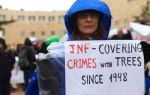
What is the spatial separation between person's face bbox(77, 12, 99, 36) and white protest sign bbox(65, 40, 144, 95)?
6.8 inches

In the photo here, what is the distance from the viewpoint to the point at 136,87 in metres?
4.46

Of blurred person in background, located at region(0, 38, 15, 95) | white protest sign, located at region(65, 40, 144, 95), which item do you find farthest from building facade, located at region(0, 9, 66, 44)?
white protest sign, located at region(65, 40, 144, 95)

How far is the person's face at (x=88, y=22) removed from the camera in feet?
15.3

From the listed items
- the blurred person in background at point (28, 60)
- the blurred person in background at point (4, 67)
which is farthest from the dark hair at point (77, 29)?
the blurred person in background at point (28, 60)

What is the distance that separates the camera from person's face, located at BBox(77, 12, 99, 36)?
4648mm

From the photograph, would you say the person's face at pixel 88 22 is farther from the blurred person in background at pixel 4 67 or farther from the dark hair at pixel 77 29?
the blurred person in background at pixel 4 67

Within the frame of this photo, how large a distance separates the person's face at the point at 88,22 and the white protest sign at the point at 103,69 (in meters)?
0.17

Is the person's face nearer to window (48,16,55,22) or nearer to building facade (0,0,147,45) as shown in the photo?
building facade (0,0,147,45)

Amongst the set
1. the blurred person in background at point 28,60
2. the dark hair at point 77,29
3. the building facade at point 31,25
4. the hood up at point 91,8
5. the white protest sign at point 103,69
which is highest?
the hood up at point 91,8

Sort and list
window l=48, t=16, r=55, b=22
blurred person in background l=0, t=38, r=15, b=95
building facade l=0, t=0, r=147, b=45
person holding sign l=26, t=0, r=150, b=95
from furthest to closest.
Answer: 1. window l=48, t=16, r=55, b=22
2. building facade l=0, t=0, r=147, b=45
3. blurred person in background l=0, t=38, r=15, b=95
4. person holding sign l=26, t=0, r=150, b=95

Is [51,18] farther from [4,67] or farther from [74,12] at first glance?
[74,12]

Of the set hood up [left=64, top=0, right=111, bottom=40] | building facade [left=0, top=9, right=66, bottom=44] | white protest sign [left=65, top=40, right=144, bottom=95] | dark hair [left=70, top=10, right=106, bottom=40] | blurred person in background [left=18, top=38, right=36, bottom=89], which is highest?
hood up [left=64, top=0, right=111, bottom=40]

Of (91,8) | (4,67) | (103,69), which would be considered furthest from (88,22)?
(4,67)

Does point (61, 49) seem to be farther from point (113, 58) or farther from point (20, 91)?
point (20, 91)
